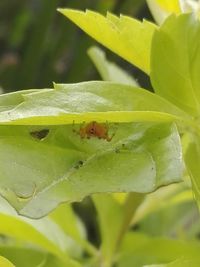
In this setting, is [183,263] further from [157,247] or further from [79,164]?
[157,247]

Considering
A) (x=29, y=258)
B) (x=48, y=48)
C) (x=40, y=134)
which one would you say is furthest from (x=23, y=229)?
(x=48, y=48)

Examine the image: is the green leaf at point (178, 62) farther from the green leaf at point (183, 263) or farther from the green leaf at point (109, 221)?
the green leaf at point (109, 221)

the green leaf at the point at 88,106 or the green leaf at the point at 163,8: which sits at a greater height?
the green leaf at the point at 163,8

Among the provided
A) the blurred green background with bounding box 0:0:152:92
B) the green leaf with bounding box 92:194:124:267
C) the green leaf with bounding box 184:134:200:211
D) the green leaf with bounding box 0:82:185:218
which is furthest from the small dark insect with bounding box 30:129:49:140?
the blurred green background with bounding box 0:0:152:92

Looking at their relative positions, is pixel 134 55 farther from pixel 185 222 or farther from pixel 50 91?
pixel 185 222

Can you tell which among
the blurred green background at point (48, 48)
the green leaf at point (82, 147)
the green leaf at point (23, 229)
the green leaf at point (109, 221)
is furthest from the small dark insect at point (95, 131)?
the blurred green background at point (48, 48)

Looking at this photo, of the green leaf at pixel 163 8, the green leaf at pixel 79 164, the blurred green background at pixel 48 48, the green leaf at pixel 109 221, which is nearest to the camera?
the green leaf at pixel 79 164

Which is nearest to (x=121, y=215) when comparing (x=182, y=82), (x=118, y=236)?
(x=118, y=236)
